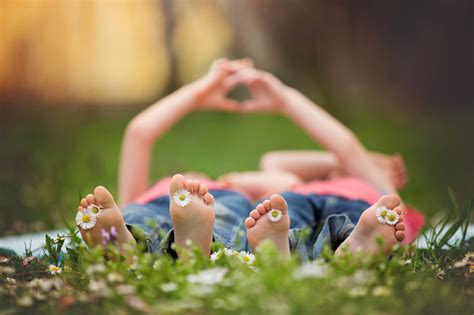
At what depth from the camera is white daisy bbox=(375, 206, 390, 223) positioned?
1.23 metres

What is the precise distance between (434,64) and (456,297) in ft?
13.5

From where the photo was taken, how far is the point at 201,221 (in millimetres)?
1205

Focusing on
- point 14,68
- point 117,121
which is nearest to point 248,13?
point 117,121

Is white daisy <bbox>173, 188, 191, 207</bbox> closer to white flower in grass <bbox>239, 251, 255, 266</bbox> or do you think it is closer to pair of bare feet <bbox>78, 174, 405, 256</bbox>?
pair of bare feet <bbox>78, 174, 405, 256</bbox>

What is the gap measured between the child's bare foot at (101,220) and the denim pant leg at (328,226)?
319 millimetres

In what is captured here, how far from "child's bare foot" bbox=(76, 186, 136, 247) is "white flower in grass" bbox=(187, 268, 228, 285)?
0.55 ft

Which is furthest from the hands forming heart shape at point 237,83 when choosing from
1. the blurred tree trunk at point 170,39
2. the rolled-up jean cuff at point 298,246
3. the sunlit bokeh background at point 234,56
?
the blurred tree trunk at point 170,39

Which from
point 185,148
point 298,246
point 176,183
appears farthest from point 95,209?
point 185,148

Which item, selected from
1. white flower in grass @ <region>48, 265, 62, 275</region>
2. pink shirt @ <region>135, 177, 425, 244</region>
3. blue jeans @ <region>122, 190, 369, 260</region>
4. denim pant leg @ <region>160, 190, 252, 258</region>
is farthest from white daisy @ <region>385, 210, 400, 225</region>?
white flower in grass @ <region>48, 265, 62, 275</region>

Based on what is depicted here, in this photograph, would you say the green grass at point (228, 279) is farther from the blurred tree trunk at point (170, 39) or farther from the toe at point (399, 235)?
the blurred tree trunk at point (170, 39)

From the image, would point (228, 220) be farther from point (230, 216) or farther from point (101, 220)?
point (101, 220)

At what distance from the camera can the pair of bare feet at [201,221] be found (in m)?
1.20

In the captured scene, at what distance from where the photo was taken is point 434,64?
4.98 metres

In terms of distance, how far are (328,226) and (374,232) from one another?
192 mm
